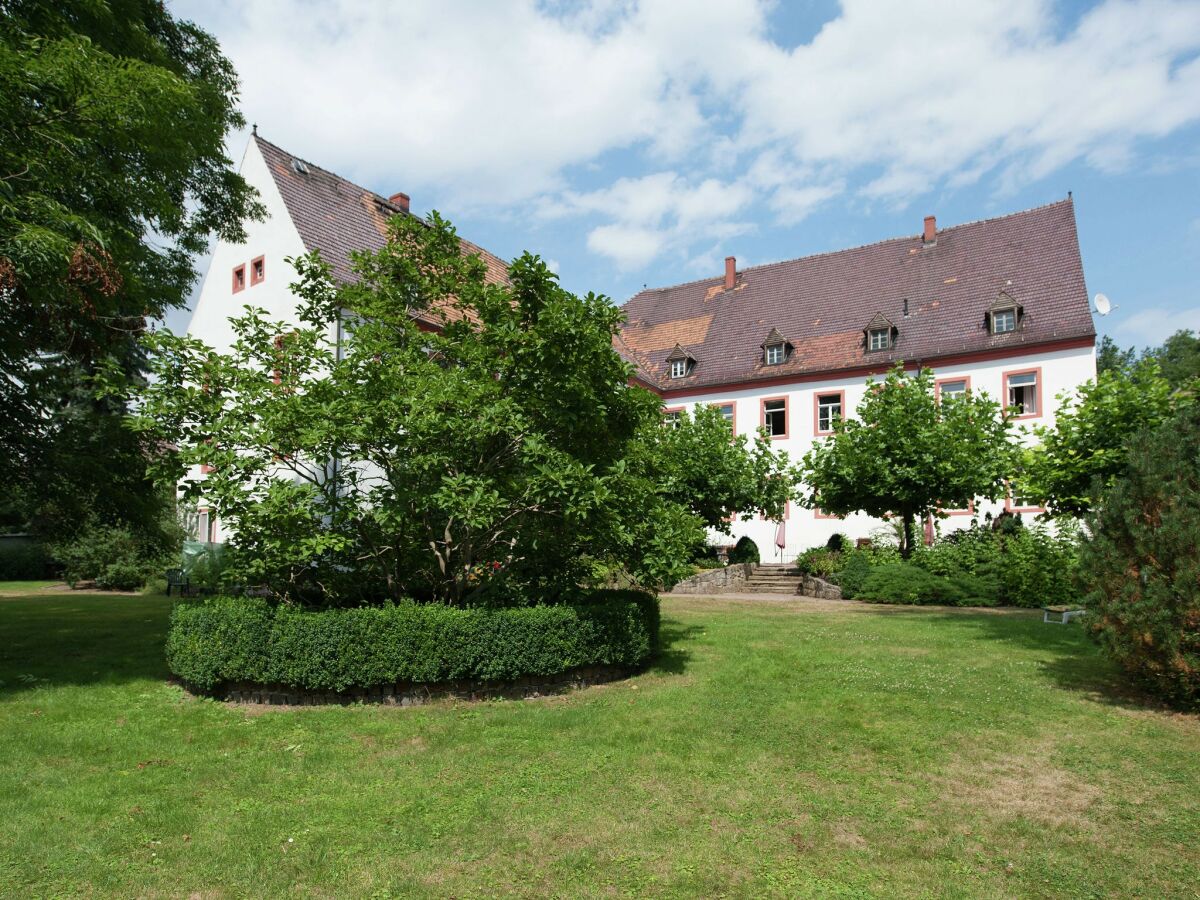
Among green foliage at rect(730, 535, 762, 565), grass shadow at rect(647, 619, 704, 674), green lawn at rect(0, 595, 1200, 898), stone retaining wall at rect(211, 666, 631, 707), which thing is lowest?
green lawn at rect(0, 595, 1200, 898)

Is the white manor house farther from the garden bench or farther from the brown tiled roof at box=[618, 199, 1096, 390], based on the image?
the garden bench

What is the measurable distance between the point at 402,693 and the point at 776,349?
2859cm

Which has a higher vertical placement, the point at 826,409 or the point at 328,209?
the point at 328,209

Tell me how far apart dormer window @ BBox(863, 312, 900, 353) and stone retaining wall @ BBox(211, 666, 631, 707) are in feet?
87.3

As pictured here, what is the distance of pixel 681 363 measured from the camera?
3678cm

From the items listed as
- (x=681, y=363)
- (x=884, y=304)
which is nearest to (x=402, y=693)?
(x=681, y=363)

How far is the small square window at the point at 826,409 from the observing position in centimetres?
3253

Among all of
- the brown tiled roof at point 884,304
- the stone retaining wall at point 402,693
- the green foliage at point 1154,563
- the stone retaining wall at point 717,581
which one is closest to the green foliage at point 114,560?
the stone retaining wall at point 717,581

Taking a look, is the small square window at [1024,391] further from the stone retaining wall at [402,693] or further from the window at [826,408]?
the stone retaining wall at [402,693]

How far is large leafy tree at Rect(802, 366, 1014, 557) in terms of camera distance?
2077 cm

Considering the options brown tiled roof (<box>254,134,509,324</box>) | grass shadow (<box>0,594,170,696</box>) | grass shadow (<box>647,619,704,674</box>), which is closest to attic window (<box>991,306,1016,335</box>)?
brown tiled roof (<box>254,134,509,324</box>)

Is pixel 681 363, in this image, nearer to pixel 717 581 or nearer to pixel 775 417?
pixel 775 417

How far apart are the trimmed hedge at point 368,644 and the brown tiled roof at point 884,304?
23689 mm

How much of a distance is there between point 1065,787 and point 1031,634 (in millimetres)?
8520
